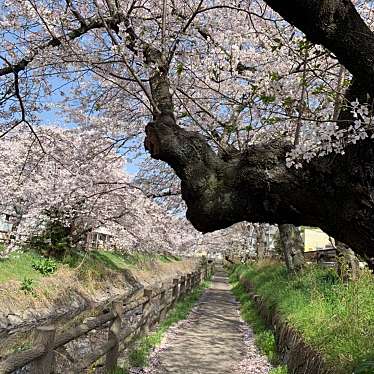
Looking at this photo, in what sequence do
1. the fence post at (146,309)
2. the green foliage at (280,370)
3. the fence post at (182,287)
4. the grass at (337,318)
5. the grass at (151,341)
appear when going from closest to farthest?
the grass at (337,318) → the green foliage at (280,370) → the grass at (151,341) → the fence post at (146,309) → the fence post at (182,287)

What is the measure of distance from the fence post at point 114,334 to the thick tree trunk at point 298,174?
314 centimetres

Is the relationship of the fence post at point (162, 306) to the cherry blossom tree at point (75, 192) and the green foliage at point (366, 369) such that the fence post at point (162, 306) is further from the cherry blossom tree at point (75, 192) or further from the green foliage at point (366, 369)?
the green foliage at point (366, 369)

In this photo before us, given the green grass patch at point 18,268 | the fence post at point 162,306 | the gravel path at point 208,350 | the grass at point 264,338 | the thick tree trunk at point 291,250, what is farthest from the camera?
the thick tree trunk at point 291,250

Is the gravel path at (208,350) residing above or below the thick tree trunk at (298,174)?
Result: below

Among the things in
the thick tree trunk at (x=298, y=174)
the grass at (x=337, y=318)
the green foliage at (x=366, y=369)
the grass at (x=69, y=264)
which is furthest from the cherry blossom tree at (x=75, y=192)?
the green foliage at (x=366, y=369)

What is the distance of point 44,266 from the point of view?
14.0m

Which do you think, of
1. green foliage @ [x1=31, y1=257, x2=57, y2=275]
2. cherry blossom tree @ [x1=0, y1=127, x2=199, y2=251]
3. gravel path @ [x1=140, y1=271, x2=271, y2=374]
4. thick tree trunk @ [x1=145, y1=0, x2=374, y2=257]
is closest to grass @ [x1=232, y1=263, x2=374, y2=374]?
gravel path @ [x1=140, y1=271, x2=271, y2=374]

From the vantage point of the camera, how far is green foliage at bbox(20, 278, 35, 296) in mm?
11625

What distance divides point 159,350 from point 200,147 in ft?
17.4

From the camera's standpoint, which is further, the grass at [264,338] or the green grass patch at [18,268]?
the green grass patch at [18,268]

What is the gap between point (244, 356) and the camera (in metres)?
8.12

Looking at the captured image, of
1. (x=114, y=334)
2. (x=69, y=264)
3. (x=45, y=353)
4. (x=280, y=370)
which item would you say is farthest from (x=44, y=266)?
(x=45, y=353)

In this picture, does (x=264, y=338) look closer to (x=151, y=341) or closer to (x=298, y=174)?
(x=151, y=341)

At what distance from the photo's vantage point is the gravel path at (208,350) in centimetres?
702
